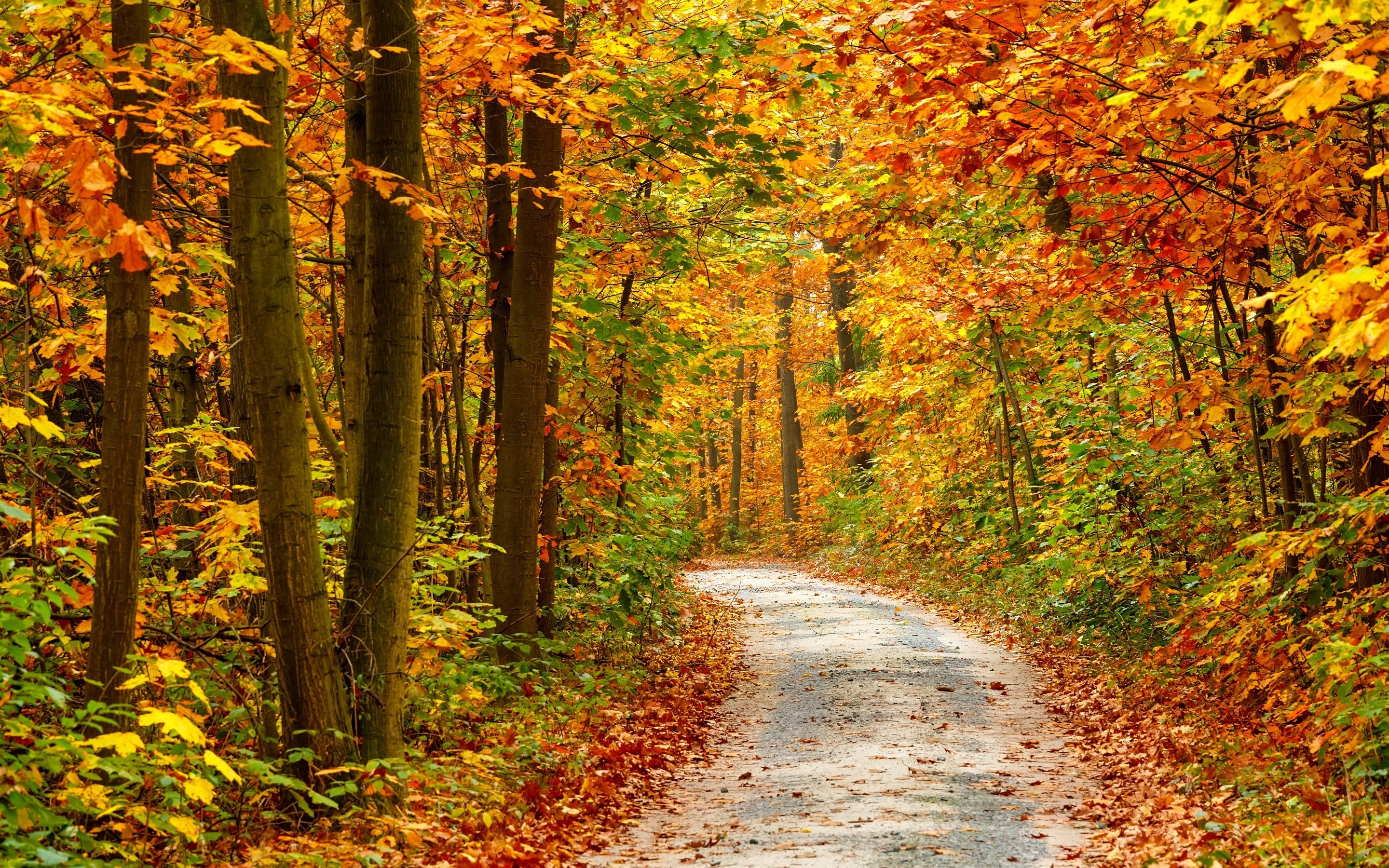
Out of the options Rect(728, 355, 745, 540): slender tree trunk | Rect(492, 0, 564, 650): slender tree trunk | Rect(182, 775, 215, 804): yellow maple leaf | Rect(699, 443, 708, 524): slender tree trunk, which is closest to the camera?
Rect(182, 775, 215, 804): yellow maple leaf

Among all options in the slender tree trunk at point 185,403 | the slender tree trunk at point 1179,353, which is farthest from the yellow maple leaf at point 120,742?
the slender tree trunk at point 1179,353

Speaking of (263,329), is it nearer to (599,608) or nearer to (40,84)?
(40,84)

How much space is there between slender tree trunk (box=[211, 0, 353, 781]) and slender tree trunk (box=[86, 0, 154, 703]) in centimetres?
52

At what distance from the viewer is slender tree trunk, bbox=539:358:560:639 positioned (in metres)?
10.8

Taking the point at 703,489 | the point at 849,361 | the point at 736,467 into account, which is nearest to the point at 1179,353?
the point at 849,361

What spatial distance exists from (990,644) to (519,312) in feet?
26.7

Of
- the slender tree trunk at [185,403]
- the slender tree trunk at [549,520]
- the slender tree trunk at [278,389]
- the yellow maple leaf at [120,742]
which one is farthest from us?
the slender tree trunk at [549,520]

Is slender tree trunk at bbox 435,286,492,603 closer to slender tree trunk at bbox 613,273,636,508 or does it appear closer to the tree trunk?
the tree trunk

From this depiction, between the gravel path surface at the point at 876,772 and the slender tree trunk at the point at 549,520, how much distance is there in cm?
207

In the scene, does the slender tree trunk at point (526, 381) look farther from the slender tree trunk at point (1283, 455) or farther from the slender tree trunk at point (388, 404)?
the slender tree trunk at point (1283, 455)

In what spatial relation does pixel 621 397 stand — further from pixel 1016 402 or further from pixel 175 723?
pixel 175 723

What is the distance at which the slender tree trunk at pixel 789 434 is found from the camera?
32.6 metres

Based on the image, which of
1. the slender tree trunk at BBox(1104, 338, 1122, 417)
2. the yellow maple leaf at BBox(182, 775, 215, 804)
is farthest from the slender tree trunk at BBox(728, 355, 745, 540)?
the yellow maple leaf at BBox(182, 775, 215, 804)

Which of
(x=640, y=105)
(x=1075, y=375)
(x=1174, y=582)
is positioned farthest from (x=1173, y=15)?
(x=1075, y=375)
